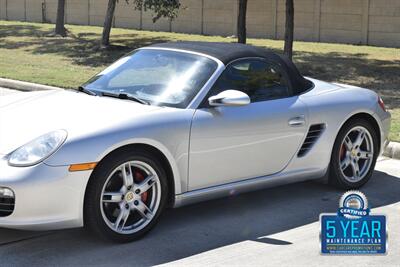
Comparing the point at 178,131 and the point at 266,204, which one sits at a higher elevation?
the point at 178,131

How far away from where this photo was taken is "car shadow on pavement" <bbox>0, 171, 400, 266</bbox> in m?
4.56

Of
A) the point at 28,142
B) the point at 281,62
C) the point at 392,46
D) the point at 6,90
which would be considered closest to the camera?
the point at 28,142

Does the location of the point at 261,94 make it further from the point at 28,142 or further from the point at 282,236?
the point at 28,142

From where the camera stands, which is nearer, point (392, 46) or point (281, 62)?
point (281, 62)

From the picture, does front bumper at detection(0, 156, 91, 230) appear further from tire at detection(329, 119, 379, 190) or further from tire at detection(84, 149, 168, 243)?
tire at detection(329, 119, 379, 190)

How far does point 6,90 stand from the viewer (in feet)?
43.5

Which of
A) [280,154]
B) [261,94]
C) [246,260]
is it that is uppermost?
[261,94]

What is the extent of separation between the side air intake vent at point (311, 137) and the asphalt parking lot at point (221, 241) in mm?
518

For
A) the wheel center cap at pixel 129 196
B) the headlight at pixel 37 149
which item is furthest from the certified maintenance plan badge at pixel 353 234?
the headlight at pixel 37 149

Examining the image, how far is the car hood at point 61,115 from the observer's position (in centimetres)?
460

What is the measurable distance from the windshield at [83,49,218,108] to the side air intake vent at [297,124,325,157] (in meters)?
1.11

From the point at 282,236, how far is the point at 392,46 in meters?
20.6

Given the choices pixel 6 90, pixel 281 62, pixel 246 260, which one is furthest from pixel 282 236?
pixel 6 90

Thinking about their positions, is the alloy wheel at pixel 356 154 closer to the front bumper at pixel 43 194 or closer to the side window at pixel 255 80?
the side window at pixel 255 80
